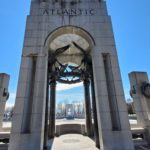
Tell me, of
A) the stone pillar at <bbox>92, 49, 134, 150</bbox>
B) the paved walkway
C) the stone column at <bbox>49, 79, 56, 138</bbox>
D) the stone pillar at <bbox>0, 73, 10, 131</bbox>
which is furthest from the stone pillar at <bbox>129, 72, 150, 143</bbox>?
the stone pillar at <bbox>0, 73, 10, 131</bbox>

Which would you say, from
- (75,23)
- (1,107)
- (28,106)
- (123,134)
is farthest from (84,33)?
(1,107)

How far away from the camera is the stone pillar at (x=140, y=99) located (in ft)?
30.1

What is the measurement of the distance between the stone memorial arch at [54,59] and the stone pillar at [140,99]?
3.61 meters

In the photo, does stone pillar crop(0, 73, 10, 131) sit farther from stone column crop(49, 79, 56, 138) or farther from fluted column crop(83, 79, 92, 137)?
fluted column crop(83, 79, 92, 137)

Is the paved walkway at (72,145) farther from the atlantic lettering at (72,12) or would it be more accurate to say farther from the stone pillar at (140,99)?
the atlantic lettering at (72,12)

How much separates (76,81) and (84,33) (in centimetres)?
642

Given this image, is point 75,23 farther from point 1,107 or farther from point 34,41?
point 1,107

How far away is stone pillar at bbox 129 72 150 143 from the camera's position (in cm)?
919

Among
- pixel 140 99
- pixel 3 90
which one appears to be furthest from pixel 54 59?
pixel 140 99

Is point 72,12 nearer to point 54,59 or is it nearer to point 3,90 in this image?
point 54,59

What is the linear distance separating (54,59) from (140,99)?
788 centimetres

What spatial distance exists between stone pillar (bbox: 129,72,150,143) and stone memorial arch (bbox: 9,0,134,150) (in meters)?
3.61

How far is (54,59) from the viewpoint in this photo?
10523 mm

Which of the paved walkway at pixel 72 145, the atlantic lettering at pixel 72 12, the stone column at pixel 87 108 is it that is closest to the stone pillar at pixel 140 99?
the paved walkway at pixel 72 145
